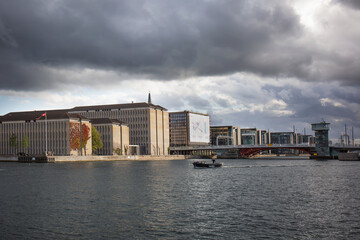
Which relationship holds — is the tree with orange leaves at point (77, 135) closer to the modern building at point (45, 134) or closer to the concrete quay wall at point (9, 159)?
the modern building at point (45, 134)

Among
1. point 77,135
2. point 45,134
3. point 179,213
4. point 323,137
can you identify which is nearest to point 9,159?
point 45,134

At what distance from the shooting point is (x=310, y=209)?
39250 mm

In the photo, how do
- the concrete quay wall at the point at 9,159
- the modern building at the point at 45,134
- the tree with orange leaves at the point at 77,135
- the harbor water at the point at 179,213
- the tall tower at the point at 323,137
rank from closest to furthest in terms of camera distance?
the harbor water at the point at 179,213 < the concrete quay wall at the point at 9,159 < the tall tower at the point at 323,137 < the tree with orange leaves at the point at 77,135 < the modern building at the point at 45,134

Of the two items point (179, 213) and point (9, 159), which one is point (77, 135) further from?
point (179, 213)

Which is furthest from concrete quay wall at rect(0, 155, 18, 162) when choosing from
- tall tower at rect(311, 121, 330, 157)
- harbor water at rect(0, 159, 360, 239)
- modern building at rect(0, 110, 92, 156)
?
tall tower at rect(311, 121, 330, 157)

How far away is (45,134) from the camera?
18688 centimetres

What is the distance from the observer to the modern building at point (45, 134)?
18200 cm

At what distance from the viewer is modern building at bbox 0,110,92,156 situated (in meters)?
182

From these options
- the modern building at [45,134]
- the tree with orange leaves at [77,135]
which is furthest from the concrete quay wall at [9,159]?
the tree with orange leaves at [77,135]

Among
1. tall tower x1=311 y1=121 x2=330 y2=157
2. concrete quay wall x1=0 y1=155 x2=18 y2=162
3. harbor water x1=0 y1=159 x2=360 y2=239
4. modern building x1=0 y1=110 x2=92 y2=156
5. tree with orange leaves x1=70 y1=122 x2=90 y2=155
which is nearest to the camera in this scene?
harbor water x1=0 y1=159 x2=360 y2=239

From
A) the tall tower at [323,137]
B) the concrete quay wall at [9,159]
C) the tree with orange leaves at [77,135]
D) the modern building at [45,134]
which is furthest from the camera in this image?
the modern building at [45,134]

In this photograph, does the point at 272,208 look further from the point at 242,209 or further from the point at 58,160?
the point at 58,160

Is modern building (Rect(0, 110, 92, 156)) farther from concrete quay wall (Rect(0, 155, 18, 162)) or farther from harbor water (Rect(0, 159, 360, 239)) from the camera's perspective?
harbor water (Rect(0, 159, 360, 239))

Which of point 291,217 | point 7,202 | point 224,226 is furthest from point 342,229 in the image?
point 7,202
